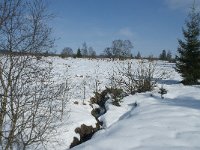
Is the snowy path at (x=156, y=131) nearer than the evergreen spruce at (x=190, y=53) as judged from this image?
Yes

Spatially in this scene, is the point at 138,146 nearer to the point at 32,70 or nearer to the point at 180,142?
the point at 180,142

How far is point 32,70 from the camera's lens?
404 inches

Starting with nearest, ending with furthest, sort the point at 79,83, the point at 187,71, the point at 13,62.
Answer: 1. the point at 13,62
2. the point at 79,83
3. the point at 187,71

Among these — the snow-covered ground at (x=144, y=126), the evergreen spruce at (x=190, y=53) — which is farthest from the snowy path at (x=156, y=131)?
the evergreen spruce at (x=190, y=53)

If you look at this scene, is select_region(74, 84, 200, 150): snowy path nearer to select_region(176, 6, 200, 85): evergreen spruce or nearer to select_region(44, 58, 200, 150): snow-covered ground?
select_region(44, 58, 200, 150): snow-covered ground

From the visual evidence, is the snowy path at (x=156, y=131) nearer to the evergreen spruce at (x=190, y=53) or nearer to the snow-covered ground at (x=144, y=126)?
the snow-covered ground at (x=144, y=126)

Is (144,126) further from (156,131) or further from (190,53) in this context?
(190,53)

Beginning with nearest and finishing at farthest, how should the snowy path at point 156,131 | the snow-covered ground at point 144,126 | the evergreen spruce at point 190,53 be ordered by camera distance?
the snowy path at point 156,131 → the snow-covered ground at point 144,126 → the evergreen spruce at point 190,53

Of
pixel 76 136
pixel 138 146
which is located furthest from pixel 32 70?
pixel 138 146

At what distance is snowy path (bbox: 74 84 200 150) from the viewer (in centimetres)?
655

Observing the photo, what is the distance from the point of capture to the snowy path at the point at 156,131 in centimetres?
655

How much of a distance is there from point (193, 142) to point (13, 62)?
5517 mm

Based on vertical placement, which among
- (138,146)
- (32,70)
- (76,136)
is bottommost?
(76,136)

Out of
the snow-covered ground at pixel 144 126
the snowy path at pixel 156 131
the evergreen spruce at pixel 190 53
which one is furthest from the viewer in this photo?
the evergreen spruce at pixel 190 53
